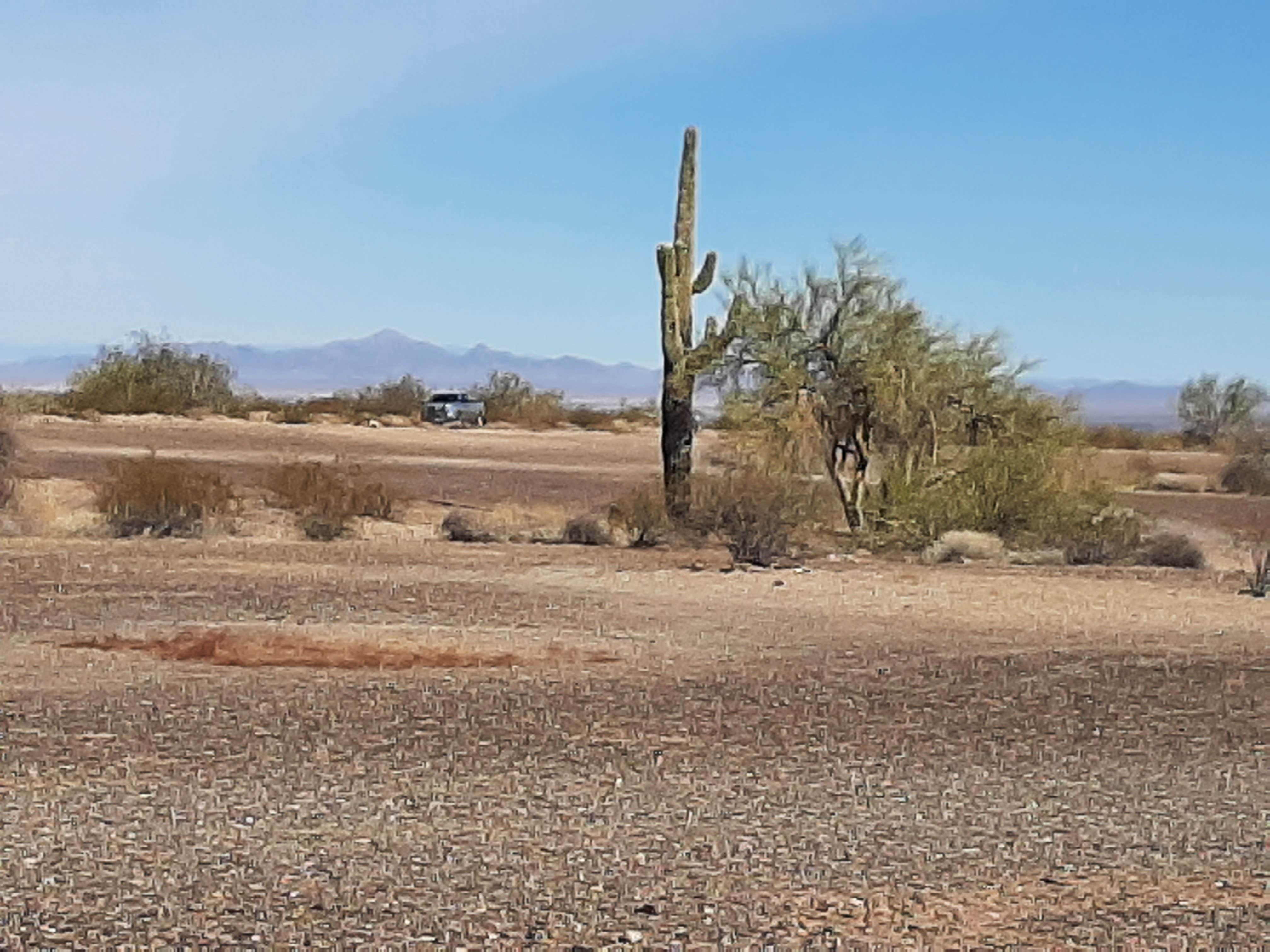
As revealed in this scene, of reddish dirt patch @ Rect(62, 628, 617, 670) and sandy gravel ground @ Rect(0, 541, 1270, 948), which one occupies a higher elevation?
sandy gravel ground @ Rect(0, 541, 1270, 948)

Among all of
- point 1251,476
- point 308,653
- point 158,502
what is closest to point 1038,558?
point 158,502

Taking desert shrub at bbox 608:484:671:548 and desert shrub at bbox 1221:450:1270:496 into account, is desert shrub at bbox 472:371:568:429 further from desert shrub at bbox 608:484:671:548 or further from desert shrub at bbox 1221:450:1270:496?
desert shrub at bbox 608:484:671:548

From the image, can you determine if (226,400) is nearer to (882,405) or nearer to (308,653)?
(882,405)

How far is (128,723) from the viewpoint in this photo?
11219mm

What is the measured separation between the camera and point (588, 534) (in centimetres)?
2628

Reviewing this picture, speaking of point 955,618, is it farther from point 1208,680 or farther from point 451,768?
point 451,768

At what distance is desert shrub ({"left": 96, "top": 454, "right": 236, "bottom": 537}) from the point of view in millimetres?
25891

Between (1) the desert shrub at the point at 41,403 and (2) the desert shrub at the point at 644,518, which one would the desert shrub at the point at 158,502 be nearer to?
(2) the desert shrub at the point at 644,518

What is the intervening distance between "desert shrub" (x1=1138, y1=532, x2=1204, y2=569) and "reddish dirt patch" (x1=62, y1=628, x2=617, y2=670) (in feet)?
41.1

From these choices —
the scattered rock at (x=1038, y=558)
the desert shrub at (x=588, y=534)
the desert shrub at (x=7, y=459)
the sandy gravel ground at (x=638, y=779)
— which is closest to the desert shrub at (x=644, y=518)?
the desert shrub at (x=588, y=534)

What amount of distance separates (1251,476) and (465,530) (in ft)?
100

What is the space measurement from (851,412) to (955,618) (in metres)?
10.00

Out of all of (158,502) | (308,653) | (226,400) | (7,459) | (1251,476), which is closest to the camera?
(308,653)

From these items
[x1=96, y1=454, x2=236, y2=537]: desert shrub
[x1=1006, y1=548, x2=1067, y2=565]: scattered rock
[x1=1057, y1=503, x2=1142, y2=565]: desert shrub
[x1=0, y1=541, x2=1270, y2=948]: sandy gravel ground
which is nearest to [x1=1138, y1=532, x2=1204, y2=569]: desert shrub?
[x1=1057, y1=503, x2=1142, y2=565]: desert shrub
